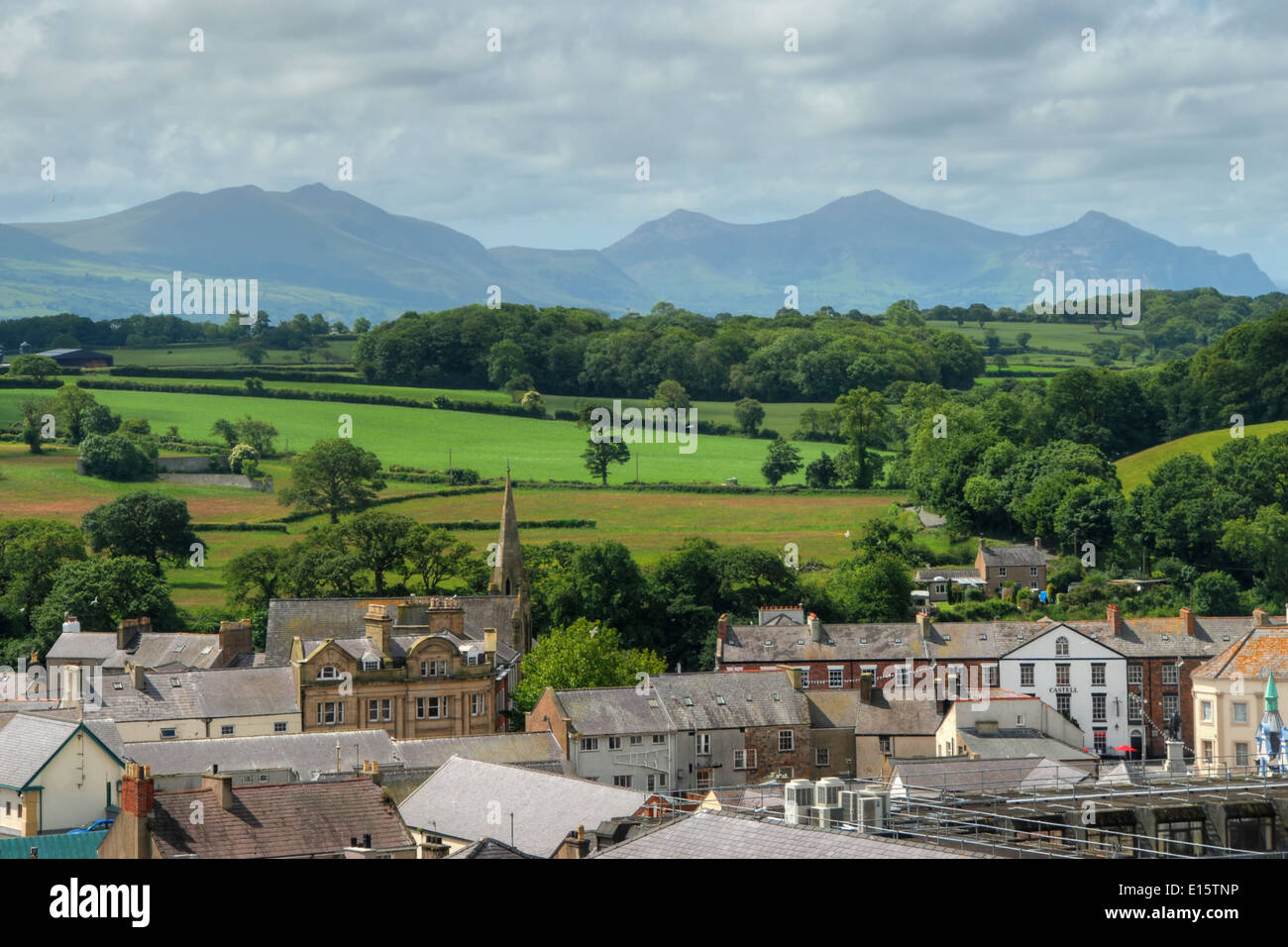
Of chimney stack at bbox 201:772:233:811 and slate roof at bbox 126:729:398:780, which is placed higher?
chimney stack at bbox 201:772:233:811

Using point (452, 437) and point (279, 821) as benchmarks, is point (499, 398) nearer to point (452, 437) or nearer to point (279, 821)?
point (452, 437)

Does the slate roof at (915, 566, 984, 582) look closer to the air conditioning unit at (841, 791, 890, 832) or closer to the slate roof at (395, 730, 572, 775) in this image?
the slate roof at (395, 730, 572, 775)

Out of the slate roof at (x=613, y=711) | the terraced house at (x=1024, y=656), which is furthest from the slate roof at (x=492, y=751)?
the terraced house at (x=1024, y=656)

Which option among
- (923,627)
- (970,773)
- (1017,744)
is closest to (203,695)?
(1017,744)

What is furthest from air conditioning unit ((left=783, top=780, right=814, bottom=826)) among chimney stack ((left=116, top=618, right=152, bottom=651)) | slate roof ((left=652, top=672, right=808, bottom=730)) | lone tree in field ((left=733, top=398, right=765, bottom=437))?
lone tree in field ((left=733, top=398, right=765, bottom=437))

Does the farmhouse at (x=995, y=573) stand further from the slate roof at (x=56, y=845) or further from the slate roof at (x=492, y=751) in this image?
the slate roof at (x=56, y=845)
